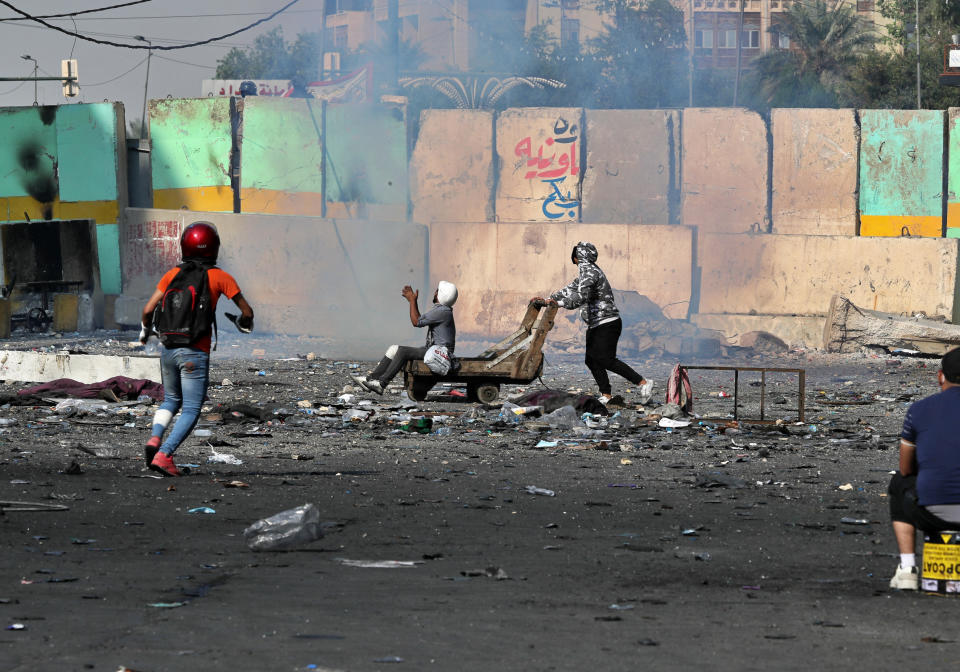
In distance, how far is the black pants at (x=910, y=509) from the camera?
16.2ft

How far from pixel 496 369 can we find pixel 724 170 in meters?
11.0

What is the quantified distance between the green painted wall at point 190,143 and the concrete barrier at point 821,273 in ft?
28.1

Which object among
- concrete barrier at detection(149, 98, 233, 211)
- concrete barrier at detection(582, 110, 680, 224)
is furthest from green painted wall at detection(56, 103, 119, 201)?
concrete barrier at detection(582, 110, 680, 224)

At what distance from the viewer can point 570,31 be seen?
65.4 m

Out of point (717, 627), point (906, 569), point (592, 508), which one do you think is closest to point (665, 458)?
point (592, 508)

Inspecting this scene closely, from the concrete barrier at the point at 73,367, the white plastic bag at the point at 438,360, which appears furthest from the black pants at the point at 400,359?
the concrete barrier at the point at 73,367

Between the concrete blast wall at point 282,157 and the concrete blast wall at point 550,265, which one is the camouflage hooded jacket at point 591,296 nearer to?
the concrete blast wall at point 550,265

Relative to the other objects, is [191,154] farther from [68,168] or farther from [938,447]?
[938,447]

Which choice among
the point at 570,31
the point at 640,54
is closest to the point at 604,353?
the point at 640,54

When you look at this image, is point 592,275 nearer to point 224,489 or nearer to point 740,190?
point 224,489

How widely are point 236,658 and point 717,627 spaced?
5.13 feet

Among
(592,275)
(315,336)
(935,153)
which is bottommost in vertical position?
(315,336)

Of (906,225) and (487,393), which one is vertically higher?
(906,225)

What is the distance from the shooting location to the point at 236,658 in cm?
387
